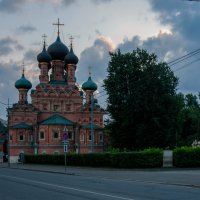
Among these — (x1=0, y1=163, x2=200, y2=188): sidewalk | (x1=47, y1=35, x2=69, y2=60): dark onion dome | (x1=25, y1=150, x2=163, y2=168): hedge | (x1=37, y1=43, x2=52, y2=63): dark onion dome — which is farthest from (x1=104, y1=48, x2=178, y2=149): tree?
(x1=47, y1=35, x2=69, y2=60): dark onion dome

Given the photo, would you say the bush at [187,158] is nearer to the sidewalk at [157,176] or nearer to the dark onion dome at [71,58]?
the sidewalk at [157,176]

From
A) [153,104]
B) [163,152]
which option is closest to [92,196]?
[163,152]

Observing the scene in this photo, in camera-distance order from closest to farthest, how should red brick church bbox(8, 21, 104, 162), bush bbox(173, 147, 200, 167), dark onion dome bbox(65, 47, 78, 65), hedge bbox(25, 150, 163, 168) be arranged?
bush bbox(173, 147, 200, 167), hedge bbox(25, 150, 163, 168), red brick church bbox(8, 21, 104, 162), dark onion dome bbox(65, 47, 78, 65)

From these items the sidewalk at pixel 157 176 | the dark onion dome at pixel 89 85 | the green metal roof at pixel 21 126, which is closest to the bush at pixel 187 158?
the sidewalk at pixel 157 176

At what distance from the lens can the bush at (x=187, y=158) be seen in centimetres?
4262

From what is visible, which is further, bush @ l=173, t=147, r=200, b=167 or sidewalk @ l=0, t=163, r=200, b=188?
bush @ l=173, t=147, r=200, b=167

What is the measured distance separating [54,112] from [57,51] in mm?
13292

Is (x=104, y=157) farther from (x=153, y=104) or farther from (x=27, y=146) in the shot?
(x=27, y=146)

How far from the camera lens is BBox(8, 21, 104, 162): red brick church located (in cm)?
9381

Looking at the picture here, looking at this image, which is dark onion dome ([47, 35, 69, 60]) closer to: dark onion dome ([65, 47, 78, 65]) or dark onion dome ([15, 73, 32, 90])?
dark onion dome ([65, 47, 78, 65])

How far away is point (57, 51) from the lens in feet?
333

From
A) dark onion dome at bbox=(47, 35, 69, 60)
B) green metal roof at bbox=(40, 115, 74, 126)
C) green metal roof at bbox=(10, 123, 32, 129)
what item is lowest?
green metal roof at bbox=(10, 123, 32, 129)

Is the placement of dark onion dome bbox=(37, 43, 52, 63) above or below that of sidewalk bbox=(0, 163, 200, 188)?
above

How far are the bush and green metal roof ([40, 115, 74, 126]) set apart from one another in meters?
53.4
